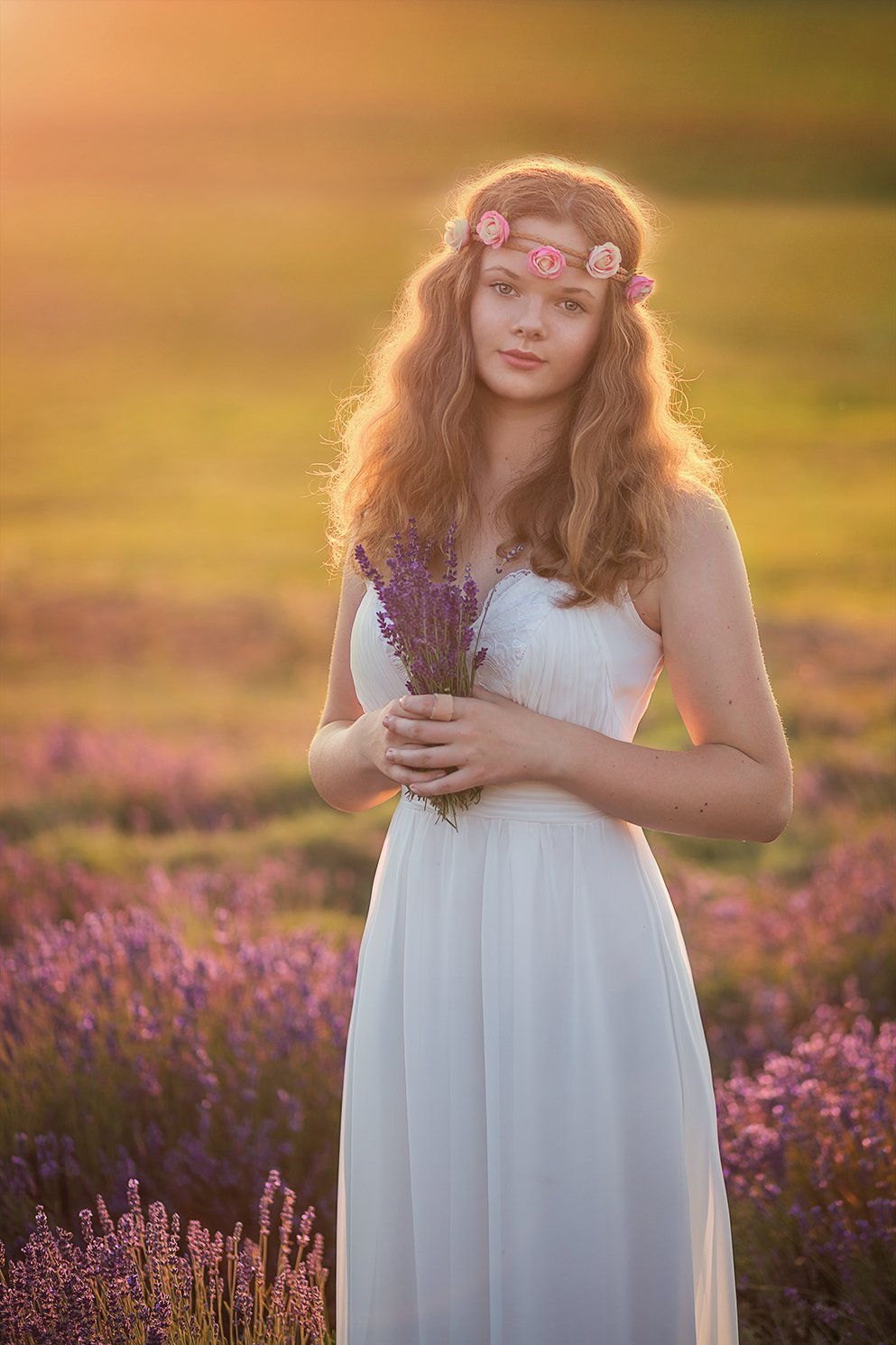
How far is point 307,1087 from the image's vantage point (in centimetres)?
310

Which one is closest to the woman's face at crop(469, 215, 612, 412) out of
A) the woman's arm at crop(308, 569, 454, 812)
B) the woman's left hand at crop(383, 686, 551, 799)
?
the woman's arm at crop(308, 569, 454, 812)

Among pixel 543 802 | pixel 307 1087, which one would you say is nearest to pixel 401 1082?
pixel 543 802

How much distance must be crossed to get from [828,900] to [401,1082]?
303cm

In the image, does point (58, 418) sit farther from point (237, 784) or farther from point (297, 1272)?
point (297, 1272)

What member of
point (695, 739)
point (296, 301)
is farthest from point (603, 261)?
point (296, 301)

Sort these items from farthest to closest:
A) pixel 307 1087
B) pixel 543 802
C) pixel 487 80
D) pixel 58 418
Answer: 1. pixel 58 418
2. pixel 487 80
3. pixel 307 1087
4. pixel 543 802

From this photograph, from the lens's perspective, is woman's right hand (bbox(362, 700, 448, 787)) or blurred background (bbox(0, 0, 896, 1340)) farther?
blurred background (bbox(0, 0, 896, 1340))

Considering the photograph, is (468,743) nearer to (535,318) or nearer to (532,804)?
(532,804)

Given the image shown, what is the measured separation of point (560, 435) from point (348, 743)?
666 mm

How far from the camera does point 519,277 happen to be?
2037 millimetres

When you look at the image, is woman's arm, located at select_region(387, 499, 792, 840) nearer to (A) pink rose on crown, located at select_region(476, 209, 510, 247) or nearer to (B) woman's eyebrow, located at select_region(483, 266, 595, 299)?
(B) woman's eyebrow, located at select_region(483, 266, 595, 299)

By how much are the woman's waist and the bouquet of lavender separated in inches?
9.1

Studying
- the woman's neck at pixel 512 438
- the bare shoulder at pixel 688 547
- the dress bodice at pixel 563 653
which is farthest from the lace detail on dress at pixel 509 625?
the woman's neck at pixel 512 438

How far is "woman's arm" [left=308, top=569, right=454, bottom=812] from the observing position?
1.99 meters
